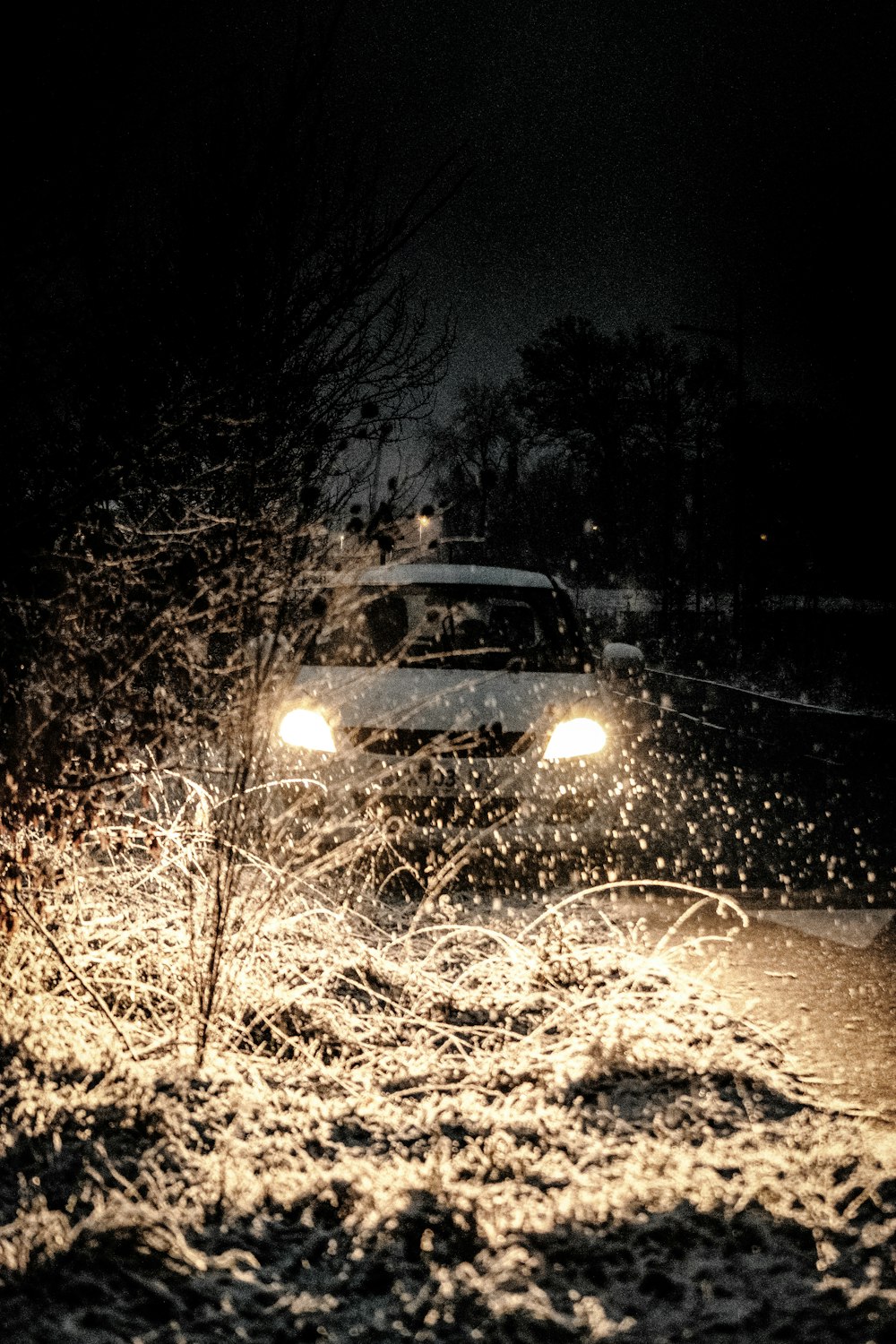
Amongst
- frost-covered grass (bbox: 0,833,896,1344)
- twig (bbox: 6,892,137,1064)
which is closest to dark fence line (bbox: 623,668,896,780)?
frost-covered grass (bbox: 0,833,896,1344)

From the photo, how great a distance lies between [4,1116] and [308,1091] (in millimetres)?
816

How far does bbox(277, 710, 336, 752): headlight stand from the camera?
5.43 meters

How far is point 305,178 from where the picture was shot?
383cm

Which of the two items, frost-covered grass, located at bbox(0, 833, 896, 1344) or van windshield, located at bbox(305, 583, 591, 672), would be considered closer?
frost-covered grass, located at bbox(0, 833, 896, 1344)

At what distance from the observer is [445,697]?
559 centimetres

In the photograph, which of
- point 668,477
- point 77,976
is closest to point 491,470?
point 77,976

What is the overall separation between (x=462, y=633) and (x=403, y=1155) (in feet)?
12.6

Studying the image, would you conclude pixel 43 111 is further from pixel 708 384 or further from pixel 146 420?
pixel 708 384

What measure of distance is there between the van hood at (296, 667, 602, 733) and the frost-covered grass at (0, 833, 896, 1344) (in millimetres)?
1388

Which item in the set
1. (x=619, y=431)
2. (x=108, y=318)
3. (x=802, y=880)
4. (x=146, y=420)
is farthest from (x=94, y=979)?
(x=619, y=431)

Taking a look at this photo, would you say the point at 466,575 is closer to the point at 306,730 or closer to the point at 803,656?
→ the point at 306,730

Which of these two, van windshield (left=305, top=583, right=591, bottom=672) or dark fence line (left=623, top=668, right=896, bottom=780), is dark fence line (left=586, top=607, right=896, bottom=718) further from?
van windshield (left=305, top=583, right=591, bottom=672)

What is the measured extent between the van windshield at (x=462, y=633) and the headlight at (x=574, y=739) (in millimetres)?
506

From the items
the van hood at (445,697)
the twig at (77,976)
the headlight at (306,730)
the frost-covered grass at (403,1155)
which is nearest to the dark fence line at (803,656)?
the van hood at (445,697)
